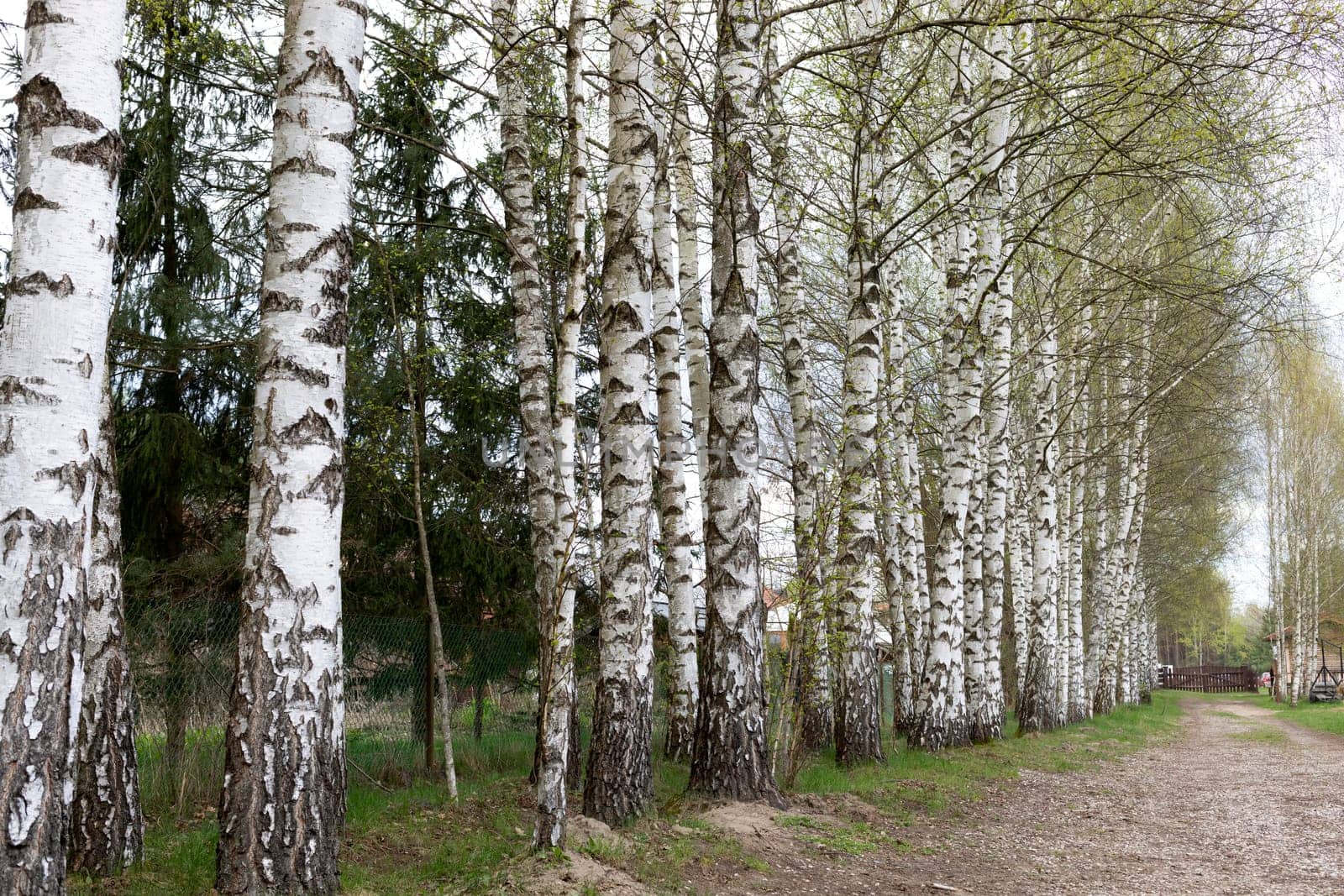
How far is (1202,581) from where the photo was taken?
42.4 m

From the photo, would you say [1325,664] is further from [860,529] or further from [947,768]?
[860,529]

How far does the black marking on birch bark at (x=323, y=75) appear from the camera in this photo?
174 inches

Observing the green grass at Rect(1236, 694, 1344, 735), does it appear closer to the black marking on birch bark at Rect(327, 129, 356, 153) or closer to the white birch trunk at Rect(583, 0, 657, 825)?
the white birch trunk at Rect(583, 0, 657, 825)

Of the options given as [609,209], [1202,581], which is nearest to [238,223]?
[609,209]

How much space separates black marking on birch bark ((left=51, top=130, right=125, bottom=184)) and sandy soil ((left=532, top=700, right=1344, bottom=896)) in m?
3.77

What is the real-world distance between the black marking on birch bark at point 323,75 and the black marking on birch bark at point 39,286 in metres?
1.80

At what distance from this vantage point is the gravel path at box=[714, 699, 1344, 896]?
19.9ft

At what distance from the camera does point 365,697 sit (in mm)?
8680

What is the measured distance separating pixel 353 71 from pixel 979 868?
6.22 m

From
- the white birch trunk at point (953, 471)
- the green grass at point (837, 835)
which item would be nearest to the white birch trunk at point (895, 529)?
the white birch trunk at point (953, 471)

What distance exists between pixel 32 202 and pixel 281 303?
1300mm

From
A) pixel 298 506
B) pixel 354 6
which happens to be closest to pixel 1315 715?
pixel 298 506

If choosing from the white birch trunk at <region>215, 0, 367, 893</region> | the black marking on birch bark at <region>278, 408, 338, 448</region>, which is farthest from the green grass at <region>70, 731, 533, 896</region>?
the black marking on birch bark at <region>278, 408, 338, 448</region>

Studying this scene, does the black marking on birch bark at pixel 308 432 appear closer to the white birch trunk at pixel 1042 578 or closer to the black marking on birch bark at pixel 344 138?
the black marking on birch bark at pixel 344 138
